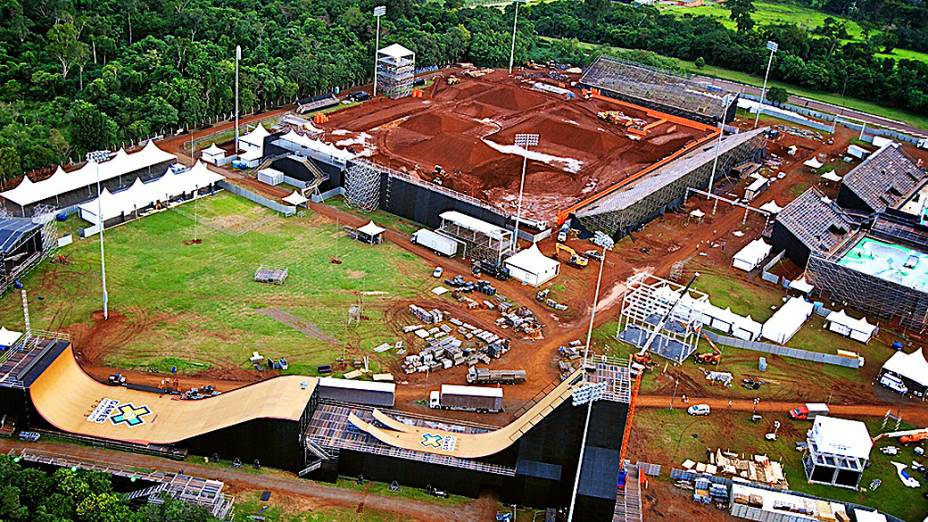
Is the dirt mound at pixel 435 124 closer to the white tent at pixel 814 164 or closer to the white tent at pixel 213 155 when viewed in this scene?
the white tent at pixel 213 155

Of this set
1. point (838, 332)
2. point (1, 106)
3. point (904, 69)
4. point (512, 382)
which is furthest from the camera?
point (904, 69)

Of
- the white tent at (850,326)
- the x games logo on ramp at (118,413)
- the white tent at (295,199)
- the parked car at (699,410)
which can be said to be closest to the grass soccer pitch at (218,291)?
the white tent at (295,199)

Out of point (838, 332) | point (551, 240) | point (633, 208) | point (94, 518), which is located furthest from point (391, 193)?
point (94, 518)

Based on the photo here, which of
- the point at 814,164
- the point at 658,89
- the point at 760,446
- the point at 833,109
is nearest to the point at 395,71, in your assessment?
the point at 658,89

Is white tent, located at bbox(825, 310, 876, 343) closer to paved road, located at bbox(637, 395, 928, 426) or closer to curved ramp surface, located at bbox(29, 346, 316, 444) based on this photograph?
paved road, located at bbox(637, 395, 928, 426)

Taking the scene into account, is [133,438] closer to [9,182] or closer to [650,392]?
[650,392]

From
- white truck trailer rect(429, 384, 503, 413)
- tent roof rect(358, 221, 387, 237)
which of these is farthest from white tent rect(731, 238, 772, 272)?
white truck trailer rect(429, 384, 503, 413)

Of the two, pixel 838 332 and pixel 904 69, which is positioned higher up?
pixel 904 69
